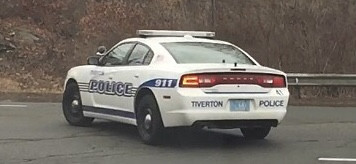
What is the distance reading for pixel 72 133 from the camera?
37.6ft

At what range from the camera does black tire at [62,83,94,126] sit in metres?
12.3

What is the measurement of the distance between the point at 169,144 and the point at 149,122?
1.45 feet

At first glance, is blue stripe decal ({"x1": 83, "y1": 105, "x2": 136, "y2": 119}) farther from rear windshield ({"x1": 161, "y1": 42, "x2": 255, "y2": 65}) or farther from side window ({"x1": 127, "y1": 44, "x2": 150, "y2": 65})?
rear windshield ({"x1": 161, "y1": 42, "x2": 255, "y2": 65})

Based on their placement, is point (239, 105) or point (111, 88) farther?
point (111, 88)

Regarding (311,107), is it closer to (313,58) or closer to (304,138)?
(313,58)

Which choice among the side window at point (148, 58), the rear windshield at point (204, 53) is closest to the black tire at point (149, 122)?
the side window at point (148, 58)

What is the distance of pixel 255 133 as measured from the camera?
435 inches

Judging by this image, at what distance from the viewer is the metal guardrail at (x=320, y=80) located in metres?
18.2

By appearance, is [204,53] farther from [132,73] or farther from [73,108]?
[73,108]

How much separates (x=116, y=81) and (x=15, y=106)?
5.43 metres

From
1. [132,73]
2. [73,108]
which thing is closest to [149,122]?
[132,73]

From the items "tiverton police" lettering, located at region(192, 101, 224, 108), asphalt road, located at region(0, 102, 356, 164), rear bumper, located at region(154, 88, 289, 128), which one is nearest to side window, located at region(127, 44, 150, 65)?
rear bumper, located at region(154, 88, 289, 128)

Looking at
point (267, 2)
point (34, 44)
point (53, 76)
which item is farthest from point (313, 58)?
point (34, 44)

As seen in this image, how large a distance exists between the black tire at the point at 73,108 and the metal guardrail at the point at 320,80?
23.5 feet
